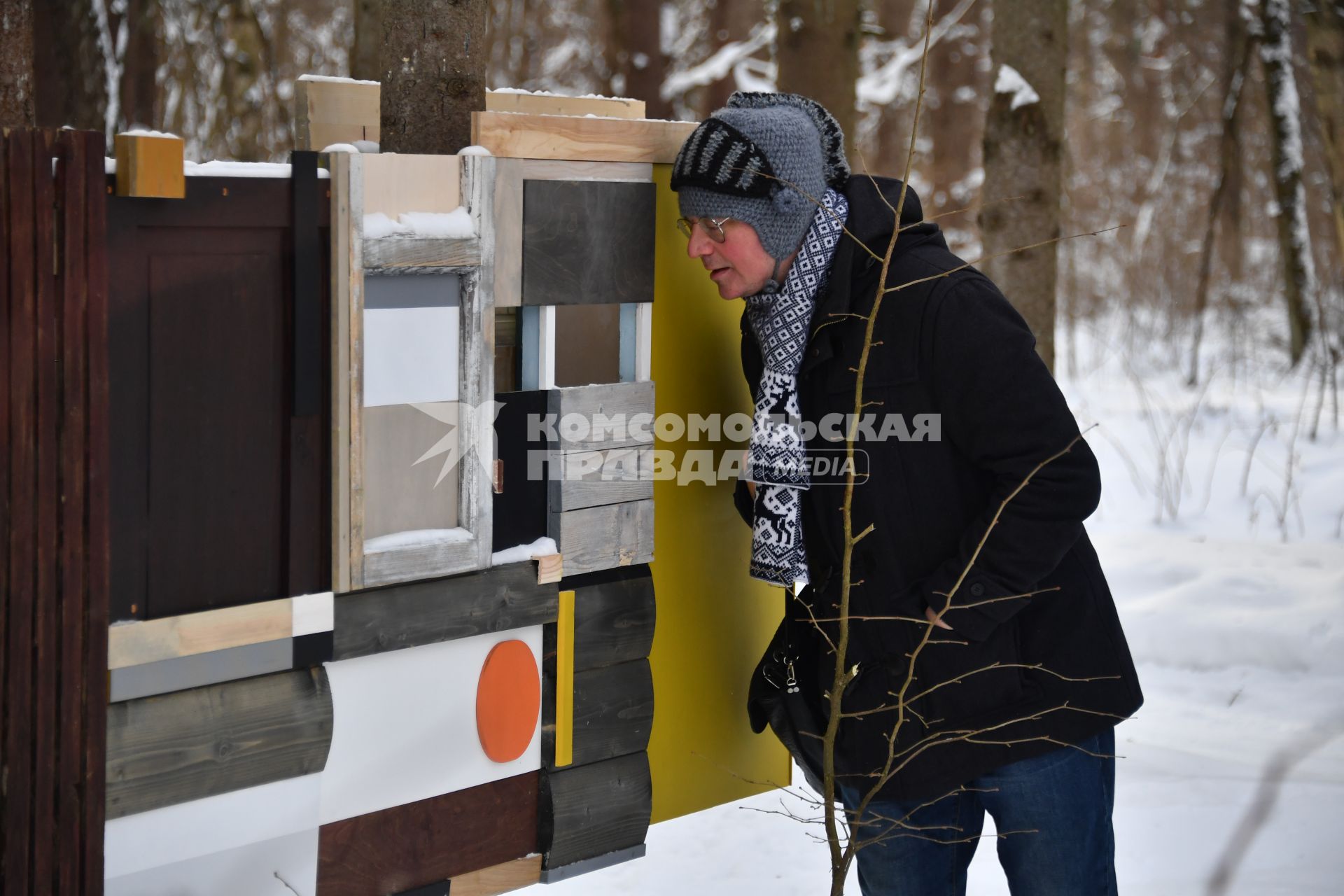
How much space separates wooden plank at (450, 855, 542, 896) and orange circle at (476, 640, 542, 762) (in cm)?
23

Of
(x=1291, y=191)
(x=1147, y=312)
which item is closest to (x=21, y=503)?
(x=1291, y=191)

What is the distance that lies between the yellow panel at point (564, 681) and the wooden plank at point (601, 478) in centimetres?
19

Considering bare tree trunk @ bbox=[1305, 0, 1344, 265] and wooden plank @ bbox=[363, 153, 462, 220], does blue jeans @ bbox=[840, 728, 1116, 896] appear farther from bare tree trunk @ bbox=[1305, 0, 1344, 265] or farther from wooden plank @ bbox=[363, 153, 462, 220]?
bare tree trunk @ bbox=[1305, 0, 1344, 265]

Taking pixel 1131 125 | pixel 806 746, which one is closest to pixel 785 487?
pixel 806 746

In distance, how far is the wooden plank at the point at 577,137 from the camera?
236cm

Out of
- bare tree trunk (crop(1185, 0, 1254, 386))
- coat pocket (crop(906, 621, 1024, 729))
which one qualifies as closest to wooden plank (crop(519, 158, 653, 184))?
coat pocket (crop(906, 621, 1024, 729))

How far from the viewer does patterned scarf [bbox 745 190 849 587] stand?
2408mm

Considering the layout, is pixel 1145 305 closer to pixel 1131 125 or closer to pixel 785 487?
pixel 1131 125

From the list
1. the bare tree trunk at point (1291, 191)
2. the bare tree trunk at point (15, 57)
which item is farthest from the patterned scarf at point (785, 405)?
the bare tree trunk at point (1291, 191)

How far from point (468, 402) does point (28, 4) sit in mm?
2121

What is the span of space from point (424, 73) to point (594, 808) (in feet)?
5.06

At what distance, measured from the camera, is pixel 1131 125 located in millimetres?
18391

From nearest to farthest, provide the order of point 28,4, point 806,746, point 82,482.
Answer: point 82,482 < point 806,746 < point 28,4

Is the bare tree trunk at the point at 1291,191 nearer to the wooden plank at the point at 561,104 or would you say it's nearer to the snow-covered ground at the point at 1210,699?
the snow-covered ground at the point at 1210,699
